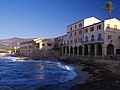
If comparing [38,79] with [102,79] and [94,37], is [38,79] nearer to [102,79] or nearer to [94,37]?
[102,79]

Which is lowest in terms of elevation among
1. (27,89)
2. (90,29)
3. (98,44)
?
(27,89)

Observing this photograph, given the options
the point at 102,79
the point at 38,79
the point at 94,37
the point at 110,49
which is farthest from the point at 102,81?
the point at 94,37

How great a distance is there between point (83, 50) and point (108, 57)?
1696cm

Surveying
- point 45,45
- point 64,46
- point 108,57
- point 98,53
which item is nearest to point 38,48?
point 45,45

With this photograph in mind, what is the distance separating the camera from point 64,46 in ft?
283

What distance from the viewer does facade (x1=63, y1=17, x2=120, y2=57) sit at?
58000 mm

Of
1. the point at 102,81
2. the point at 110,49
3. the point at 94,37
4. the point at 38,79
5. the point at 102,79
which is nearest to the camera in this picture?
the point at 102,81

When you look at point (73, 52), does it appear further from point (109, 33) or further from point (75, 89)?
point (75, 89)

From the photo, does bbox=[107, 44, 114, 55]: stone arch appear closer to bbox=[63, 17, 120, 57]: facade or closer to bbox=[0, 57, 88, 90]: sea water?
bbox=[63, 17, 120, 57]: facade

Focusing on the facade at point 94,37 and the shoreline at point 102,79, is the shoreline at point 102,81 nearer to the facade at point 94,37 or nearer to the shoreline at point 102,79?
the shoreline at point 102,79

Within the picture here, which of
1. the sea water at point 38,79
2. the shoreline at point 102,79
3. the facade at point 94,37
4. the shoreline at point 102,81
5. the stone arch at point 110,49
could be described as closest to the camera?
the shoreline at point 102,81

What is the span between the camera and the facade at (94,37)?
2283 inches

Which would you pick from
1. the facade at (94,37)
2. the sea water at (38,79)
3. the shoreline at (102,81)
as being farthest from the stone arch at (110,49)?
the shoreline at (102,81)

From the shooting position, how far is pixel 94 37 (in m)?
62.3
